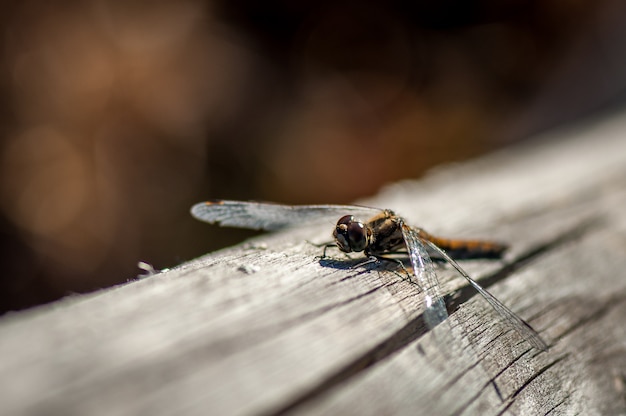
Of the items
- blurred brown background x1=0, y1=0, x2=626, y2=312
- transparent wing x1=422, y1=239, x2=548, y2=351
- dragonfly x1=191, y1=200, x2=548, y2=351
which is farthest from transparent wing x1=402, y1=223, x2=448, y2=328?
blurred brown background x1=0, y1=0, x2=626, y2=312

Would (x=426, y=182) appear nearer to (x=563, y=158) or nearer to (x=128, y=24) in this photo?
(x=563, y=158)

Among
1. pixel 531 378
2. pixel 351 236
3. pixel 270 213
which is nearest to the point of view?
pixel 531 378

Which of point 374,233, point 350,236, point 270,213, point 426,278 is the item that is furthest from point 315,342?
point 270,213

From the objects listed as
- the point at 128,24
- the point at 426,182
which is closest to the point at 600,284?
the point at 426,182

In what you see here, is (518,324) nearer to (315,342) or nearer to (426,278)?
(426,278)

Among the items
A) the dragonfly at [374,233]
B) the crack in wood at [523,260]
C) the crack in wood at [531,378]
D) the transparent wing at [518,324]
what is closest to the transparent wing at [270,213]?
the dragonfly at [374,233]

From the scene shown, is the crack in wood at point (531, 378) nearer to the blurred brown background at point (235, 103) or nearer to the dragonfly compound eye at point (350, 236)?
the dragonfly compound eye at point (350, 236)

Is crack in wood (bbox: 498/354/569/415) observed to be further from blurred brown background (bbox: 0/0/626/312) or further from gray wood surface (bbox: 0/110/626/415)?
blurred brown background (bbox: 0/0/626/312)
